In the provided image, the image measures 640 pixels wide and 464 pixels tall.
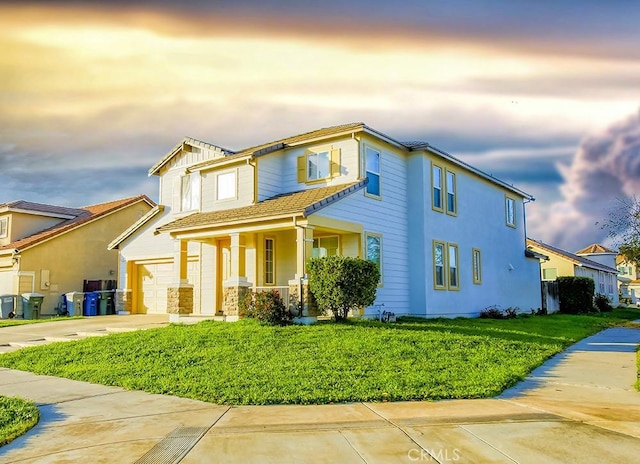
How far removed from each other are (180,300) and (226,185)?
13.4 feet

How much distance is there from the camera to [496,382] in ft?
29.3

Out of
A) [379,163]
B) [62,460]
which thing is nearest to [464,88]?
[62,460]

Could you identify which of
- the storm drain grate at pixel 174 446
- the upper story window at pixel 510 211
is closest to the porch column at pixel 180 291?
the storm drain grate at pixel 174 446

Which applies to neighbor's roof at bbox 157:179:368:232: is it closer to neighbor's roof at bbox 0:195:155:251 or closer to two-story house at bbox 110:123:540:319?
two-story house at bbox 110:123:540:319

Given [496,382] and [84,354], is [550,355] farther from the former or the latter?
[84,354]

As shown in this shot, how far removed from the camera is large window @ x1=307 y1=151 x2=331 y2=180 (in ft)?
58.9

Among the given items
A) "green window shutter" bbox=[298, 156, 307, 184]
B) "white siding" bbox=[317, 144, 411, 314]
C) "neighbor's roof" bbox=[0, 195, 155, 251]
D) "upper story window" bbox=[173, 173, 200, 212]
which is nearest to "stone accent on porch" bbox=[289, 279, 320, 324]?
"white siding" bbox=[317, 144, 411, 314]

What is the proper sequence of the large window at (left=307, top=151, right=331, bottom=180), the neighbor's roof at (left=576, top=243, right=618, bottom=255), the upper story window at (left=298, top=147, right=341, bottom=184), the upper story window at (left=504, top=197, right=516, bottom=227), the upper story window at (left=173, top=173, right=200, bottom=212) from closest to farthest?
1. the upper story window at (left=298, top=147, right=341, bottom=184)
2. the large window at (left=307, top=151, right=331, bottom=180)
3. the upper story window at (left=173, top=173, right=200, bottom=212)
4. the upper story window at (left=504, top=197, right=516, bottom=227)
5. the neighbor's roof at (left=576, top=243, right=618, bottom=255)

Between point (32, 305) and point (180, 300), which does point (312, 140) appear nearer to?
point (180, 300)

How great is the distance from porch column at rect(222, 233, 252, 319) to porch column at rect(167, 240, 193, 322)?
2196 millimetres

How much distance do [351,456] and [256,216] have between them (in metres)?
10.8

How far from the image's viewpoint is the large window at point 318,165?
17.9 metres

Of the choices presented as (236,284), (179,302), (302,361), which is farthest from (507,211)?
(302,361)

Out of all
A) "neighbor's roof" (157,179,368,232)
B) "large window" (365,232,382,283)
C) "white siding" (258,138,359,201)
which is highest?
"white siding" (258,138,359,201)
